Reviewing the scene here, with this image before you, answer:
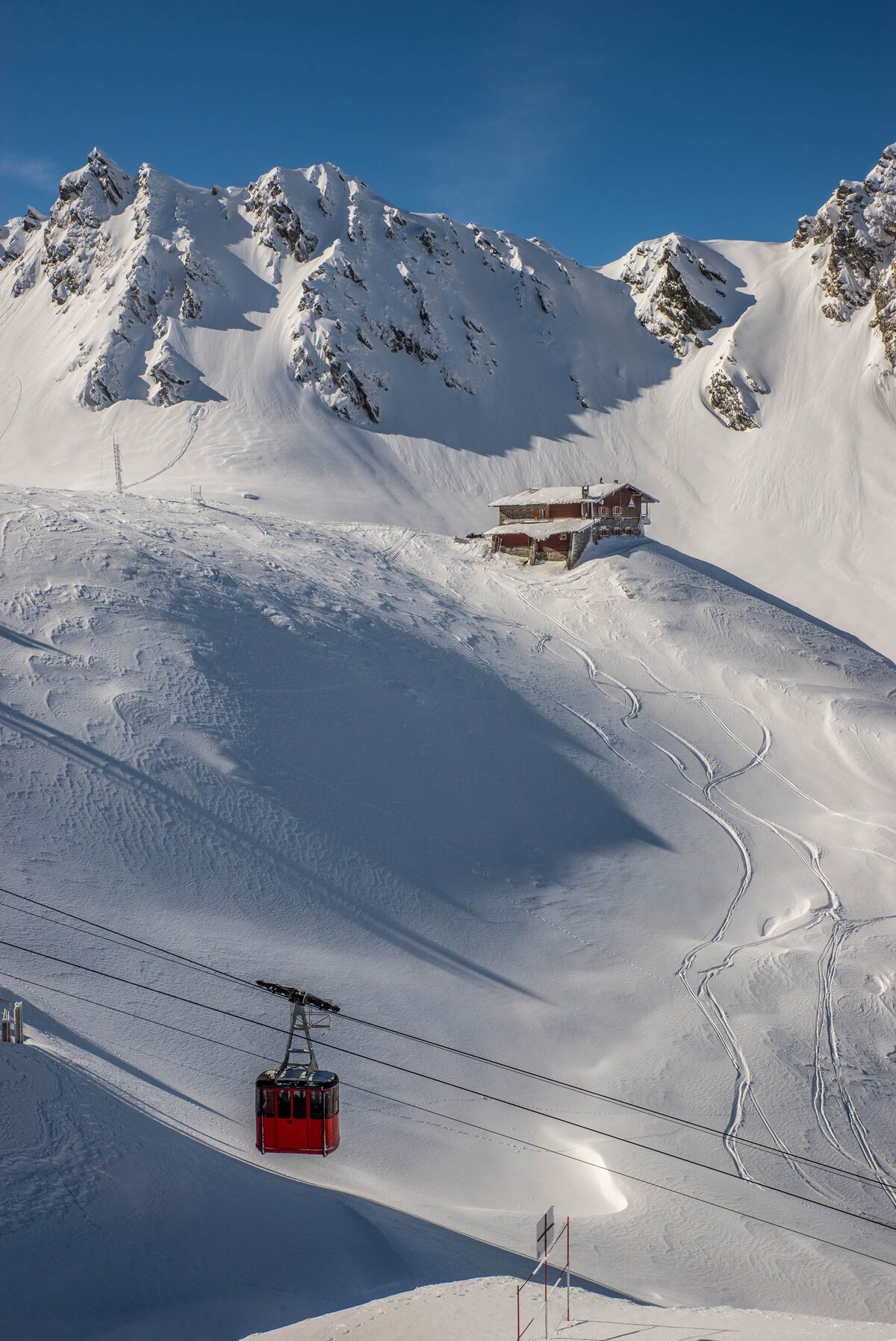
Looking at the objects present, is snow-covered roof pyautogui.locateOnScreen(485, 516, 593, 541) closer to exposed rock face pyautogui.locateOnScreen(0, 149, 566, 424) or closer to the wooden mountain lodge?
the wooden mountain lodge

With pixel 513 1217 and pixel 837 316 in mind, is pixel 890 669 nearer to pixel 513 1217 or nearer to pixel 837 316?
pixel 513 1217

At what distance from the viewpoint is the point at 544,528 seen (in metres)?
54.6

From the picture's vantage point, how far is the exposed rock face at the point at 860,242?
9562cm

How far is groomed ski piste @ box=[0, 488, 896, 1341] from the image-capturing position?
43.7 ft

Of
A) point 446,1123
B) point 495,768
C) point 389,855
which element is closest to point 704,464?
point 495,768

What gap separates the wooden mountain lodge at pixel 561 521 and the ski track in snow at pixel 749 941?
20.3ft

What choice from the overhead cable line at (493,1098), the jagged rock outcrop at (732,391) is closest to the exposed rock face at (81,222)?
the jagged rock outcrop at (732,391)

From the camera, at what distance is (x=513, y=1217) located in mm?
16750

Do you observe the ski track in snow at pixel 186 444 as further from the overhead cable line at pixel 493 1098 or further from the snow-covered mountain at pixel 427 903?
the overhead cable line at pixel 493 1098

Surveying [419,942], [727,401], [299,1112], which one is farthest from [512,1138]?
[727,401]

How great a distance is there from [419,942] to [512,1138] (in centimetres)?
644

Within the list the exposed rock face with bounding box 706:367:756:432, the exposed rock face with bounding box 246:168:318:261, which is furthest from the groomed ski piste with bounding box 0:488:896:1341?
the exposed rock face with bounding box 246:168:318:261

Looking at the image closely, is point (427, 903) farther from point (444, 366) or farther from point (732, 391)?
point (732, 391)

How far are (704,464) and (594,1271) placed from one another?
80393mm
